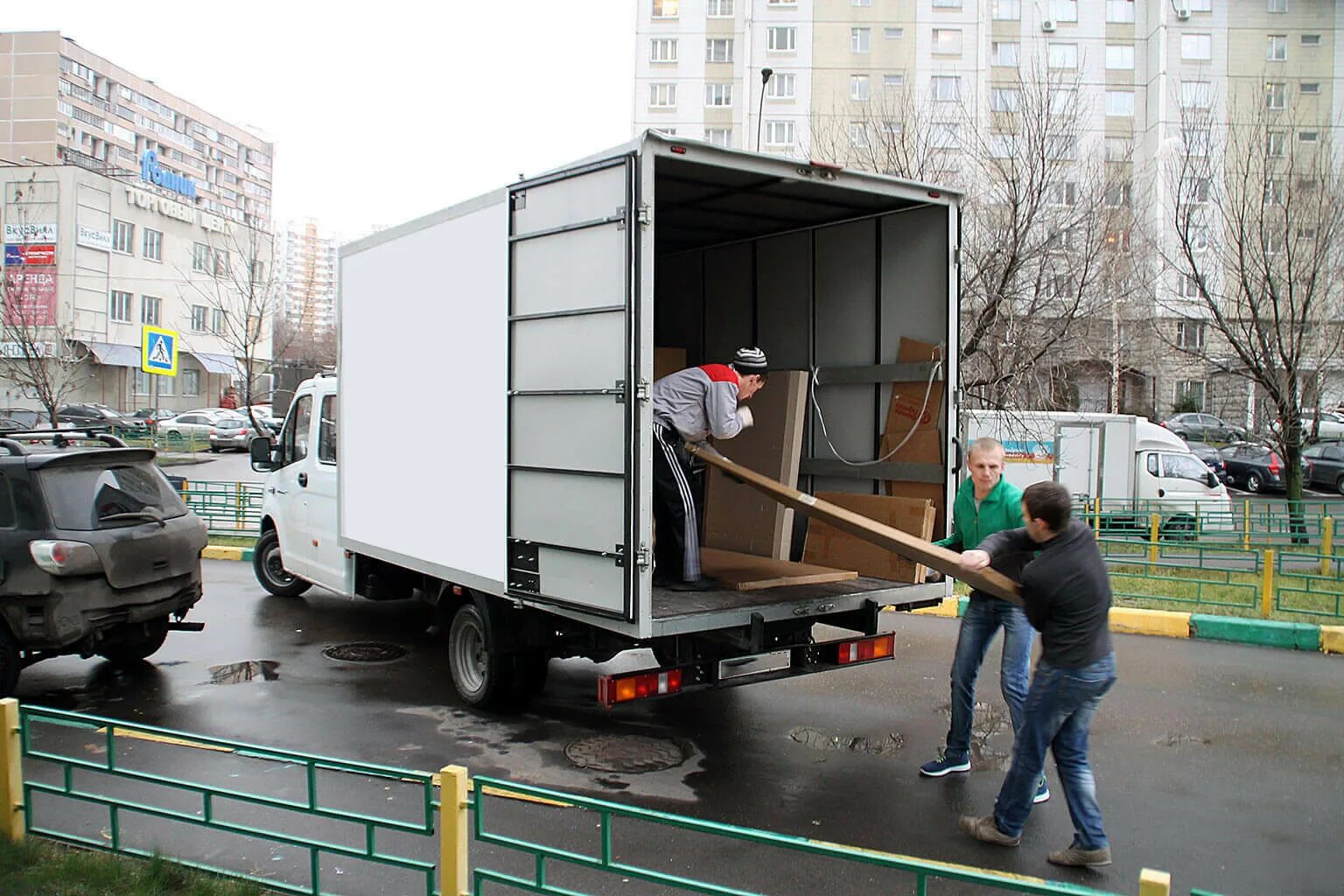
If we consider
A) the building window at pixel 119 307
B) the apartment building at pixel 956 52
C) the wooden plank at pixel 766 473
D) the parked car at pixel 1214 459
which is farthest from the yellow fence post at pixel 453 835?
the building window at pixel 119 307

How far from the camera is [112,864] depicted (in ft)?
13.8

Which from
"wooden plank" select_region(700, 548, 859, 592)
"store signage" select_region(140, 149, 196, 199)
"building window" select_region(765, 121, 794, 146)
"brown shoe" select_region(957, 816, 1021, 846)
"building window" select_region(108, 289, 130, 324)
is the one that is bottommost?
"brown shoe" select_region(957, 816, 1021, 846)

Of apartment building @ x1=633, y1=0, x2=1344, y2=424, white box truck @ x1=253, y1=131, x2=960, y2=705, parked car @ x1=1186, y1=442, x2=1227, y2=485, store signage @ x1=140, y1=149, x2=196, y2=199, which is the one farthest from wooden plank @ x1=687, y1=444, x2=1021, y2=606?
store signage @ x1=140, y1=149, x2=196, y2=199

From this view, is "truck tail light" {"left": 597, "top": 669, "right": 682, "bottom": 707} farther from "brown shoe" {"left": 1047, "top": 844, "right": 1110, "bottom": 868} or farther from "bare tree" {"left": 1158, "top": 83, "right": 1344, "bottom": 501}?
"bare tree" {"left": 1158, "top": 83, "right": 1344, "bottom": 501}

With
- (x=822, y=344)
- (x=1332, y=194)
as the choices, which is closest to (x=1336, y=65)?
(x=1332, y=194)

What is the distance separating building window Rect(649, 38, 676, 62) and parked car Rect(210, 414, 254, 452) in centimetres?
2689

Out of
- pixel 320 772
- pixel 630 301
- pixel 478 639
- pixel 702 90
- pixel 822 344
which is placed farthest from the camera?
pixel 702 90

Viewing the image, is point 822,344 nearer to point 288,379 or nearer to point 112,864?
point 112,864

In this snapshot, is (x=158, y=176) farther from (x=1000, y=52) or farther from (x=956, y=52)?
(x=1000, y=52)

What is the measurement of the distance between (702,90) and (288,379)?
43.8m

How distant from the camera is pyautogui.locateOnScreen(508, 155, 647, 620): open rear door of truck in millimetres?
5047

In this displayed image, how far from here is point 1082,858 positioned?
461 cm

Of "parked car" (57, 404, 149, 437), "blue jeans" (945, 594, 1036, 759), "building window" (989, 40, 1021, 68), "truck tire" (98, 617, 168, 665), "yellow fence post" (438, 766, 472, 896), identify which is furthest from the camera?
"building window" (989, 40, 1021, 68)

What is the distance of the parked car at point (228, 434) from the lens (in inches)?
1473
